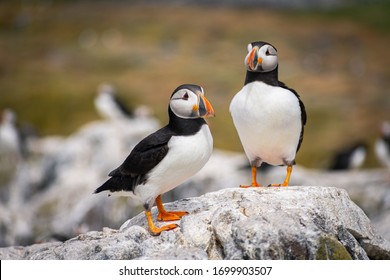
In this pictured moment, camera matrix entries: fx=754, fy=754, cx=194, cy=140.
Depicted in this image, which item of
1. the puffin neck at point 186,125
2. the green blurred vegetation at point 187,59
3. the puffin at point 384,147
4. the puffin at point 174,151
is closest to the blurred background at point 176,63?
the green blurred vegetation at point 187,59

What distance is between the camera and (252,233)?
615 centimetres

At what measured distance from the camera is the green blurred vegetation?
24169mm

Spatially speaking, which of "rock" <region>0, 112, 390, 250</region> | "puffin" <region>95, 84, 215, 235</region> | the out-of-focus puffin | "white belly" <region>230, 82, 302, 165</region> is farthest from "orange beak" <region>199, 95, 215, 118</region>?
the out-of-focus puffin

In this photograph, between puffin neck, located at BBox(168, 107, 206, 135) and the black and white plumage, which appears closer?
puffin neck, located at BBox(168, 107, 206, 135)

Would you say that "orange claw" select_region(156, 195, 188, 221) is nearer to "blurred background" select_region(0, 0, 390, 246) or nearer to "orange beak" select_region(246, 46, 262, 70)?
"orange beak" select_region(246, 46, 262, 70)

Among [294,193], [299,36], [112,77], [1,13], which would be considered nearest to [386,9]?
[299,36]

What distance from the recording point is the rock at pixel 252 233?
6184 mm

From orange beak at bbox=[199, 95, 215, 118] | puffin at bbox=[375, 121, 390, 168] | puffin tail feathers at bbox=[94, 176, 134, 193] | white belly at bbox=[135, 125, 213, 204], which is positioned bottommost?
puffin at bbox=[375, 121, 390, 168]

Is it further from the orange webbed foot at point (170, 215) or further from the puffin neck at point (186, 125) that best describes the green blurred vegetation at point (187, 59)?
the puffin neck at point (186, 125)

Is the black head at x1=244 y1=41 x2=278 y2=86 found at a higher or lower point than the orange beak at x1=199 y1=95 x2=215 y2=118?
higher

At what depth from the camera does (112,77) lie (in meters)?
27.5

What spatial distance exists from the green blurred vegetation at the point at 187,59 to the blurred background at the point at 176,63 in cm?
5

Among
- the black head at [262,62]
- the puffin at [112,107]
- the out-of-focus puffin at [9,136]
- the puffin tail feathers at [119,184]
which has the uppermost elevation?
the black head at [262,62]

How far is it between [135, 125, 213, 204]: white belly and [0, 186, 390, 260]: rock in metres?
0.40
